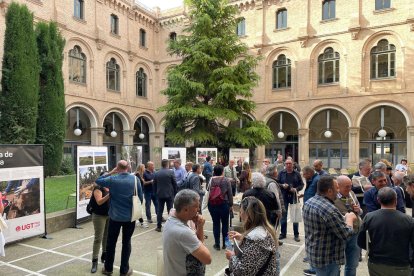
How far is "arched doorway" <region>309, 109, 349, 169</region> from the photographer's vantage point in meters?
25.1

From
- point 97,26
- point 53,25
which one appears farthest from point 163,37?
point 53,25

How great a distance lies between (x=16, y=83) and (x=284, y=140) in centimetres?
2022

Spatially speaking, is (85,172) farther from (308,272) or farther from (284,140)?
(284,140)

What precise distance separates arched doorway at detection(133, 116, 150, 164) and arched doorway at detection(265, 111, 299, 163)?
36.6ft

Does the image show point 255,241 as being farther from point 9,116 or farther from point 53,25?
point 53,25

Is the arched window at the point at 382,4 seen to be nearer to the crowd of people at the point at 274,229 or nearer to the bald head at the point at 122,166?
the crowd of people at the point at 274,229

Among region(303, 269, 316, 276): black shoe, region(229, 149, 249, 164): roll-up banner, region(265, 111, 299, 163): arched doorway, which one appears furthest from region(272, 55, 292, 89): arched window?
region(303, 269, 316, 276): black shoe

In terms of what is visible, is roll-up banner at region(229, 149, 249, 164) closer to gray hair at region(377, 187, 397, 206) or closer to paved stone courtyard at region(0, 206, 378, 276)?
paved stone courtyard at region(0, 206, 378, 276)

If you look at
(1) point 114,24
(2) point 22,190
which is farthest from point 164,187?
(1) point 114,24

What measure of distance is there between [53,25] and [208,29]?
915 centimetres

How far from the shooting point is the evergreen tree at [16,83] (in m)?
16.7

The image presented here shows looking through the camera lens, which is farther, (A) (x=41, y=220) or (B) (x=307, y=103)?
(B) (x=307, y=103)

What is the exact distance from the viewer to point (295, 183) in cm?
736

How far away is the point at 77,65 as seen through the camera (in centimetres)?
2291
